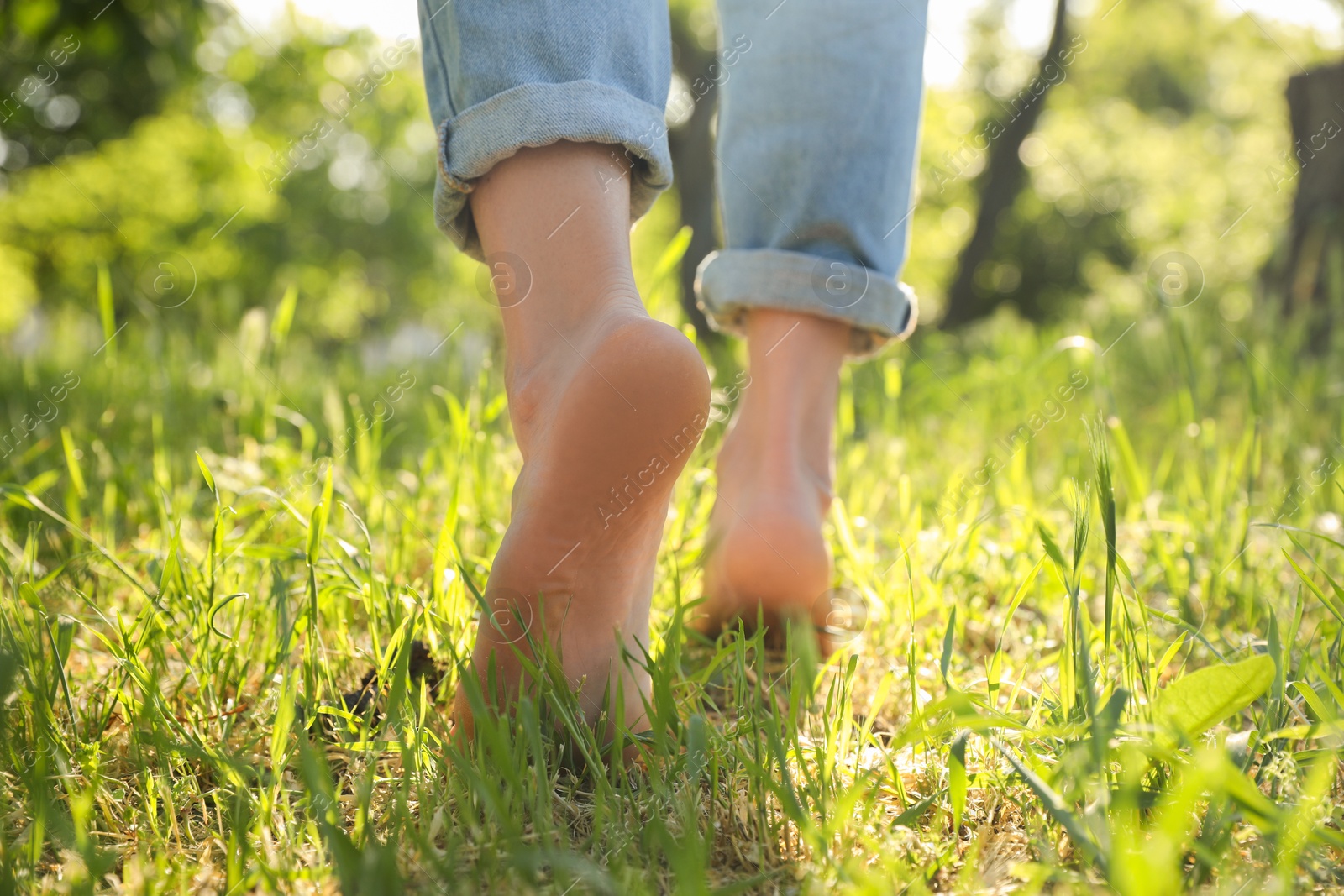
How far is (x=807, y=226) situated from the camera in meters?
1.07

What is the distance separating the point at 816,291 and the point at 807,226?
0.08 metres

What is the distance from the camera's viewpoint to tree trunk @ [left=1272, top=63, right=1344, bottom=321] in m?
2.86

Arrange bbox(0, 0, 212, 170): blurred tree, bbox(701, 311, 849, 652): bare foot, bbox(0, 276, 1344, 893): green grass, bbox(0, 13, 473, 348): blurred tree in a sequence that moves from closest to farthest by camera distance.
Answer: bbox(0, 276, 1344, 893): green grass < bbox(701, 311, 849, 652): bare foot < bbox(0, 0, 212, 170): blurred tree < bbox(0, 13, 473, 348): blurred tree

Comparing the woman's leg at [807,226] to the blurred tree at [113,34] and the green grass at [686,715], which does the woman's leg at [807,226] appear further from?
the blurred tree at [113,34]

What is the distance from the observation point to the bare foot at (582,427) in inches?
27.3

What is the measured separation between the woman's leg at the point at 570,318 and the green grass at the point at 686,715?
0.20ft

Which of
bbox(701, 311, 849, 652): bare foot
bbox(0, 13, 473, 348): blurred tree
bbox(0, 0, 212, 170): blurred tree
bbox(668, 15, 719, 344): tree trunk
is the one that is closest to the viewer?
bbox(701, 311, 849, 652): bare foot

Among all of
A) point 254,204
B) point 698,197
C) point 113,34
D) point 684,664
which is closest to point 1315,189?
point 698,197

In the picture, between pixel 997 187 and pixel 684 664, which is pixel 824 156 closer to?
pixel 684 664

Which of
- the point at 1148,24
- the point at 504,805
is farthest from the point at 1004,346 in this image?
the point at 1148,24

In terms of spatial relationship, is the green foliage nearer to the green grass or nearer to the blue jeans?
the green grass

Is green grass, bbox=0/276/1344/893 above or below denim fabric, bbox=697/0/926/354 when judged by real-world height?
below

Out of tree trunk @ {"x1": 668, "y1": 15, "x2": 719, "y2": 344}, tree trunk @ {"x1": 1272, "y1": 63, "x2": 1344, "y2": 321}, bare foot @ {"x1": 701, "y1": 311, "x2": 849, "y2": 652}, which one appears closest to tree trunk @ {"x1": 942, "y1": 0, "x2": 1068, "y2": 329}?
tree trunk @ {"x1": 668, "y1": 15, "x2": 719, "y2": 344}

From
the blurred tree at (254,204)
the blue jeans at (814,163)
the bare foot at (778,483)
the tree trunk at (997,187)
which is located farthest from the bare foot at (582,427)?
the tree trunk at (997,187)
